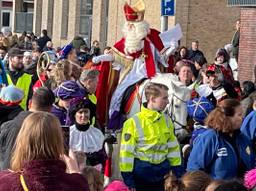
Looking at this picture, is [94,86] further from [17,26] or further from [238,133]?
[17,26]

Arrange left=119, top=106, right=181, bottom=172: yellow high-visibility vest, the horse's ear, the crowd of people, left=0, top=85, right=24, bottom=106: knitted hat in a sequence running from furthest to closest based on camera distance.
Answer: the horse's ear → left=0, top=85, right=24, bottom=106: knitted hat → left=119, top=106, right=181, bottom=172: yellow high-visibility vest → the crowd of people

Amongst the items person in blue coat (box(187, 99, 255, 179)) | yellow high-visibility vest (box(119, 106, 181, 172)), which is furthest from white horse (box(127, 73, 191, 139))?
person in blue coat (box(187, 99, 255, 179))

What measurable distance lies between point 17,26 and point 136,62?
38470mm

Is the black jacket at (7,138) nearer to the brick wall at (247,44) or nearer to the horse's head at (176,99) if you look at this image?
the horse's head at (176,99)

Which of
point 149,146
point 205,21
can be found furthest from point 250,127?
point 205,21

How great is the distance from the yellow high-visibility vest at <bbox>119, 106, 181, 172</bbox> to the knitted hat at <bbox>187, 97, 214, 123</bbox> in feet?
7.10

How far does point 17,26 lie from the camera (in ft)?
162

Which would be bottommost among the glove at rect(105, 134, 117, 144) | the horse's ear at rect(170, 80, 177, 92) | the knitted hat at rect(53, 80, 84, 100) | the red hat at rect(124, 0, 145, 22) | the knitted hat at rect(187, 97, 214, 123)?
→ the glove at rect(105, 134, 117, 144)

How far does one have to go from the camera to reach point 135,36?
12047 mm

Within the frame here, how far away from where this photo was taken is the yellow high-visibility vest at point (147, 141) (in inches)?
321

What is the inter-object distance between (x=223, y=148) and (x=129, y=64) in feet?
14.2

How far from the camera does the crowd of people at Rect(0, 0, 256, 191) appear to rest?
5.24 metres

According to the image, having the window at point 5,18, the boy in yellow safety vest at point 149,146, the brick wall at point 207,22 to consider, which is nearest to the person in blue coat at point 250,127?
the boy in yellow safety vest at point 149,146

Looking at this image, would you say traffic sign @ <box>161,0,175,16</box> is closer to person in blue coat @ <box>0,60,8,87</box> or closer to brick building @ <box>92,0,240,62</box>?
person in blue coat @ <box>0,60,8,87</box>
